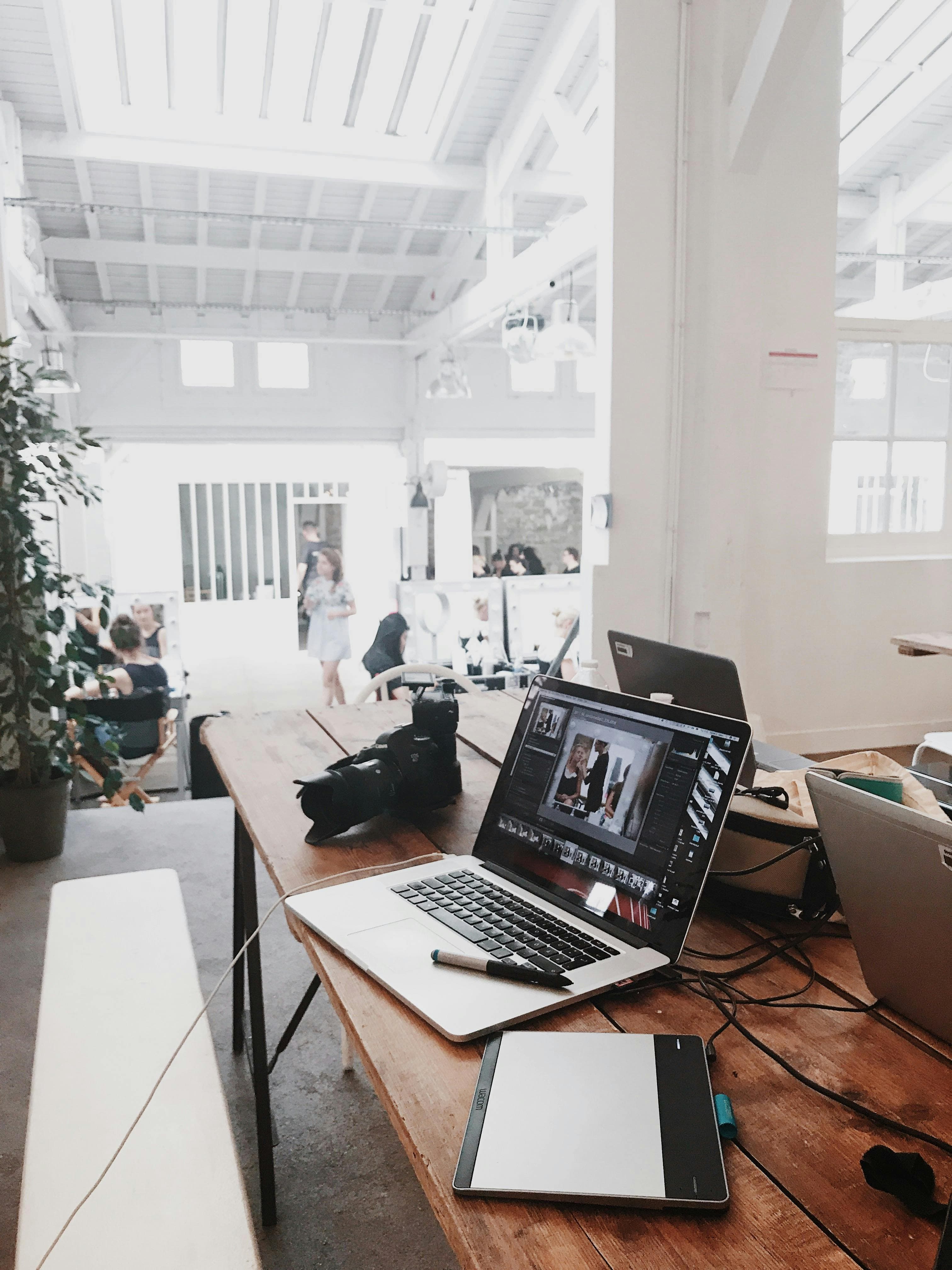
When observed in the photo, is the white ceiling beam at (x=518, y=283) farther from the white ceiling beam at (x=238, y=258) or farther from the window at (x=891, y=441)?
the window at (x=891, y=441)

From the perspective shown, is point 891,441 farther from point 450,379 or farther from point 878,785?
point 450,379

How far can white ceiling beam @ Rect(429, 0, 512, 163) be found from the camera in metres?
5.92

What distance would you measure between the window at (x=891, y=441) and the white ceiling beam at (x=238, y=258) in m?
5.33

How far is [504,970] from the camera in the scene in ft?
3.57

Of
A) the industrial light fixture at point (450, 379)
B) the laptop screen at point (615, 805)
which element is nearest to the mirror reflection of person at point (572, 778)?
the laptop screen at point (615, 805)

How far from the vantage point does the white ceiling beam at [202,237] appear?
7.63 metres

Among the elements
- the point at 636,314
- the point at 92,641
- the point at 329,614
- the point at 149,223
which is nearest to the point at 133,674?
the point at 92,641

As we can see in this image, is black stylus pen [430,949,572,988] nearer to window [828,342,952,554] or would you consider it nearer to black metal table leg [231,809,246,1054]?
black metal table leg [231,809,246,1054]

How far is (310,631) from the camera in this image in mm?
8805

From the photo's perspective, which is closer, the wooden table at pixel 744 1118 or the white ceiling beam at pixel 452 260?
the wooden table at pixel 744 1118

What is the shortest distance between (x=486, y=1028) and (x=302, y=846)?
642 mm

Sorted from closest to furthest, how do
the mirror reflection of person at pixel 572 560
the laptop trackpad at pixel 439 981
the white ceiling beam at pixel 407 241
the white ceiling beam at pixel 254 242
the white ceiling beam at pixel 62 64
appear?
the laptop trackpad at pixel 439 981, the white ceiling beam at pixel 62 64, the white ceiling beam at pixel 254 242, the white ceiling beam at pixel 407 241, the mirror reflection of person at pixel 572 560

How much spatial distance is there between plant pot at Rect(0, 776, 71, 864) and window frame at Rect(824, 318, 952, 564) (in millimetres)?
3758

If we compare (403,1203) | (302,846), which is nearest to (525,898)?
(302,846)
